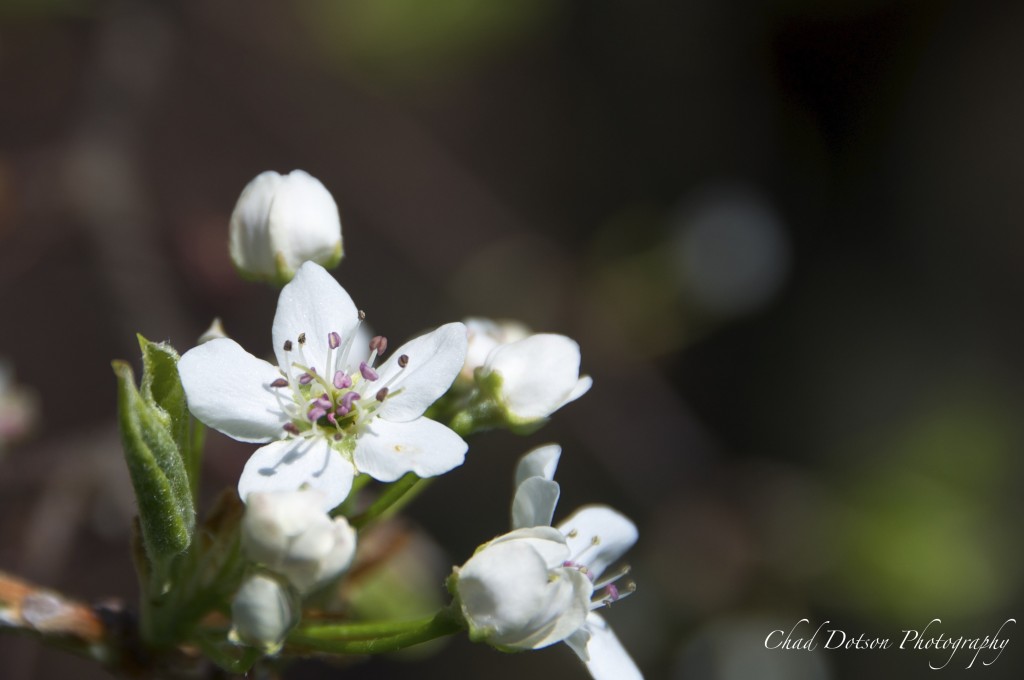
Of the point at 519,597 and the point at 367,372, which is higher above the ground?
the point at 367,372

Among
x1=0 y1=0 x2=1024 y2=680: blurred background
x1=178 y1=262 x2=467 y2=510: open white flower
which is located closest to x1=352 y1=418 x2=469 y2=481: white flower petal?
x1=178 y1=262 x2=467 y2=510: open white flower

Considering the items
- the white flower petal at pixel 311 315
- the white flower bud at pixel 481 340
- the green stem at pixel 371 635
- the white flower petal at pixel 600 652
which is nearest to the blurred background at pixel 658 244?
the white flower bud at pixel 481 340

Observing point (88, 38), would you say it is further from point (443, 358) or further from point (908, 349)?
point (908, 349)

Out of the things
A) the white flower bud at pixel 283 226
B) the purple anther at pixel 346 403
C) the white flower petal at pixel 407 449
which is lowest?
the white flower petal at pixel 407 449

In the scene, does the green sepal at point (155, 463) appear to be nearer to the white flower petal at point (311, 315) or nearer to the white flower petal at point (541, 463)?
the white flower petal at point (311, 315)

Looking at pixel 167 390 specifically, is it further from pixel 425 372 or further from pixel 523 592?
pixel 523 592

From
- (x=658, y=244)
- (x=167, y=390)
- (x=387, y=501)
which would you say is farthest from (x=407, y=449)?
(x=658, y=244)

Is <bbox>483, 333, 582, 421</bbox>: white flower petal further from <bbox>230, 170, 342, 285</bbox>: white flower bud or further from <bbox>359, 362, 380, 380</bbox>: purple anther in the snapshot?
<bbox>230, 170, 342, 285</bbox>: white flower bud
